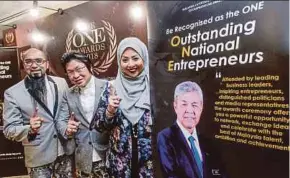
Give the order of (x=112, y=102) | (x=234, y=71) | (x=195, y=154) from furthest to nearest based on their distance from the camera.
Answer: (x=112, y=102) < (x=195, y=154) < (x=234, y=71)

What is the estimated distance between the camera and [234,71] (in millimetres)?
2283

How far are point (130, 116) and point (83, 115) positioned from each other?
63cm

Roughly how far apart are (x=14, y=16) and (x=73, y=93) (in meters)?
1.14


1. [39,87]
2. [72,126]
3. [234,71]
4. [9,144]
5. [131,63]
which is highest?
[131,63]

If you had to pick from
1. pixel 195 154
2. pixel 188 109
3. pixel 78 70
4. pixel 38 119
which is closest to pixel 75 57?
pixel 78 70

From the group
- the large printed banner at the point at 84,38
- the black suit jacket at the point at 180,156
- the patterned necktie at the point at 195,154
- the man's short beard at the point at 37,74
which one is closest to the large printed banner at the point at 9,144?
the large printed banner at the point at 84,38

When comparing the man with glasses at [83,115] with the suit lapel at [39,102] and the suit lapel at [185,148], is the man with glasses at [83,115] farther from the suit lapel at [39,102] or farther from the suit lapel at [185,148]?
the suit lapel at [185,148]

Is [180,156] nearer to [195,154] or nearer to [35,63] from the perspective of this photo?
[195,154]

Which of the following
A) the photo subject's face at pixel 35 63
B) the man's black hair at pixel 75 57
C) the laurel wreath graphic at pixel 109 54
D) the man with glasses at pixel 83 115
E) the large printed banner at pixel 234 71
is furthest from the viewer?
the photo subject's face at pixel 35 63

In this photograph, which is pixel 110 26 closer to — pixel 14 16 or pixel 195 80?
pixel 195 80

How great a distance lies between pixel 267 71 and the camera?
209 cm

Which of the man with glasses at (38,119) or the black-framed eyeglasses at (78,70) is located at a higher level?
the black-framed eyeglasses at (78,70)

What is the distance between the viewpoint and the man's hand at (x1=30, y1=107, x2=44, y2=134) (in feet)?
12.2

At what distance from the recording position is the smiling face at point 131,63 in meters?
3.04
